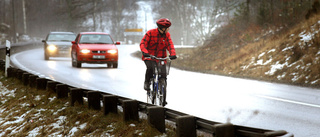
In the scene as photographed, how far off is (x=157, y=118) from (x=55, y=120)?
8.52 feet

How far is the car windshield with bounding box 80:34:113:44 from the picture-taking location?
21422 mm

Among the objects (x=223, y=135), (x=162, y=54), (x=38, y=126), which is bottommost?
(x=38, y=126)

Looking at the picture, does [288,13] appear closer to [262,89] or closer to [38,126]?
[262,89]

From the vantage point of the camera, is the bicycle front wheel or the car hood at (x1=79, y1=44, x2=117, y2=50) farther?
the car hood at (x1=79, y1=44, x2=117, y2=50)

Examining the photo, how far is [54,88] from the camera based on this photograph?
989cm

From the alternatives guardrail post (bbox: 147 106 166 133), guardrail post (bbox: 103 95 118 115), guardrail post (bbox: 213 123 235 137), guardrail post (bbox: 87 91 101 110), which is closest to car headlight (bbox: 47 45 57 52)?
guardrail post (bbox: 87 91 101 110)

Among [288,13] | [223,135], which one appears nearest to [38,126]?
[223,135]

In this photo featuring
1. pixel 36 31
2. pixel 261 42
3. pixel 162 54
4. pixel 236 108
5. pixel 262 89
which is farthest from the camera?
pixel 36 31

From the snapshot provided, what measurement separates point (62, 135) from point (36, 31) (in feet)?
332

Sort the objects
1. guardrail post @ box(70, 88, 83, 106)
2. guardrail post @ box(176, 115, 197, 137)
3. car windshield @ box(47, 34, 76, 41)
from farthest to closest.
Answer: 1. car windshield @ box(47, 34, 76, 41)
2. guardrail post @ box(70, 88, 83, 106)
3. guardrail post @ box(176, 115, 197, 137)

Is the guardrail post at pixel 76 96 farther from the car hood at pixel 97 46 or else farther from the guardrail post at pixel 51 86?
the car hood at pixel 97 46

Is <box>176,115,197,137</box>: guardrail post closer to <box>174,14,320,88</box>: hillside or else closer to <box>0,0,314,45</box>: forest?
<box>174,14,320,88</box>: hillside

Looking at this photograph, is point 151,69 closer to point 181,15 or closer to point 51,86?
point 51,86

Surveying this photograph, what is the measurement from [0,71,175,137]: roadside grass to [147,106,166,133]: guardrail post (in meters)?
0.06
